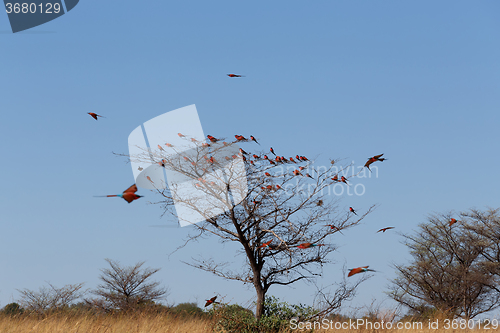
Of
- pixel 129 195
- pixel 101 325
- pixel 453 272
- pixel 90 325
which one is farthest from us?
pixel 453 272

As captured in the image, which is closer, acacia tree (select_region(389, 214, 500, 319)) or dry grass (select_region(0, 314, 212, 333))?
dry grass (select_region(0, 314, 212, 333))

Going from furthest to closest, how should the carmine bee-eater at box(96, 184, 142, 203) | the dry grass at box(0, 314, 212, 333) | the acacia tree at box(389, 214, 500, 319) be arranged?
the acacia tree at box(389, 214, 500, 319), the dry grass at box(0, 314, 212, 333), the carmine bee-eater at box(96, 184, 142, 203)

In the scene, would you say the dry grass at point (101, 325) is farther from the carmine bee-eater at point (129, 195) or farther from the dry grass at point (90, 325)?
the carmine bee-eater at point (129, 195)

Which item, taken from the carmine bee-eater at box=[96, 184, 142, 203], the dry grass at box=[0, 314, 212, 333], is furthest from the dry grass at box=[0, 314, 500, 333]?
the carmine bee-eater at box=[96, 184, 142, 203]

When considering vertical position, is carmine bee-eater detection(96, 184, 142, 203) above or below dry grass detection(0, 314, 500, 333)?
above

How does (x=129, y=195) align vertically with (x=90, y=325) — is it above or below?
above

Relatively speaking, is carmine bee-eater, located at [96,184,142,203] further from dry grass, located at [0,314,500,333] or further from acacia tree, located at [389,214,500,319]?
acacia tree, located at [389,214,500,319]

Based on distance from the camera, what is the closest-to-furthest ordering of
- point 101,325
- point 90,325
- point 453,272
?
point 101,325 → point 90,325 → point 453,272

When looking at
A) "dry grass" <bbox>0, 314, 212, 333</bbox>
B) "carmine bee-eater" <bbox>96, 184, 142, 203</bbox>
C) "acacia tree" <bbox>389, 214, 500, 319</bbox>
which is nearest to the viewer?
"carmine bee-eater" <bbox>96, 184, 142, 203</bbox>

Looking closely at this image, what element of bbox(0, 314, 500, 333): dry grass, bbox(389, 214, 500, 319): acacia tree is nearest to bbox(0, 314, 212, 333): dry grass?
bbox(0, 314, 500, 333): dry grass

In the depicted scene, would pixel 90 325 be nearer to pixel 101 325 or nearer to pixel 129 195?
pixel 101 325

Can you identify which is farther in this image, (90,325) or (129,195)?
(90,325)

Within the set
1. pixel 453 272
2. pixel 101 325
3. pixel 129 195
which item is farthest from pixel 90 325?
pixel 453 272

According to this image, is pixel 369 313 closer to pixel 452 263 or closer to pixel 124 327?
pixel 124 327
